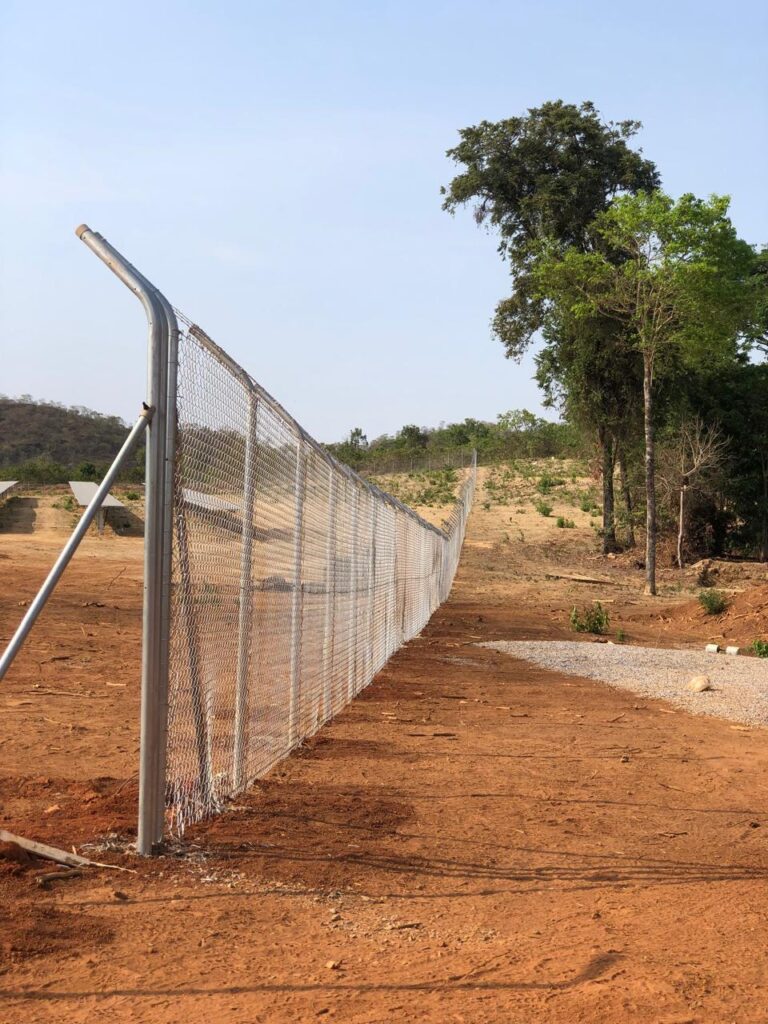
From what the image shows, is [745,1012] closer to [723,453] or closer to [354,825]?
[354,825]

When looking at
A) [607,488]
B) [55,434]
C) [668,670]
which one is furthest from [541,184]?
[55,434]

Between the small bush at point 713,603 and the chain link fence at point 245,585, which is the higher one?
the chain link fence at point 245,585

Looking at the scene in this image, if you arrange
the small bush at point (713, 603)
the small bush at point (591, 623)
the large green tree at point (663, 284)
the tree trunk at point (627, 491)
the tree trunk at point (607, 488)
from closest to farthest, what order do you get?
the small bush at point (591, 623)
the small bush at point (713, 603)
the large green tree at point (663, 284)
the tree trunk at point (627, 491)
the tree trunk at point (607, 488)

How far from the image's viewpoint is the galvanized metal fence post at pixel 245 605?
589cm

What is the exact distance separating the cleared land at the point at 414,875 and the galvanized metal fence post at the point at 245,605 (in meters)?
0.31

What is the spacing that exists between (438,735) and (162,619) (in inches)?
172

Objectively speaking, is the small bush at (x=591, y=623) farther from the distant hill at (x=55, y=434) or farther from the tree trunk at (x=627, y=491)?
the distant hill at (x=55, y=434)

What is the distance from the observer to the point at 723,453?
36.1 meters

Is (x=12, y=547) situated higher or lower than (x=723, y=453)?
lower

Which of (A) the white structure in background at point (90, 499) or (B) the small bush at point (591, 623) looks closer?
(B) the small bush at point (591, 623)

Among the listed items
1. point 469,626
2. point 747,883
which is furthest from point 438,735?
point 469,626

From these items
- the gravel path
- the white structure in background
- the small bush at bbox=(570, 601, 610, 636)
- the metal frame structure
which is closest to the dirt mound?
the small bush at bbox=(570, 601, 610, 636)

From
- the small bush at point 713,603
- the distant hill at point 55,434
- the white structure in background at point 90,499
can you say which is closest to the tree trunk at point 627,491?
the small bush at point 713,603

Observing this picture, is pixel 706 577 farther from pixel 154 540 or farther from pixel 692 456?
pixel 154 540
